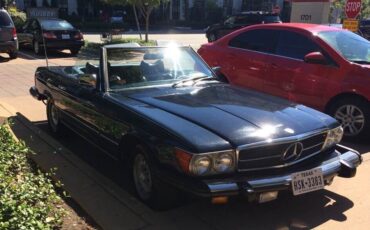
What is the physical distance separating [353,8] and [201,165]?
873 cm

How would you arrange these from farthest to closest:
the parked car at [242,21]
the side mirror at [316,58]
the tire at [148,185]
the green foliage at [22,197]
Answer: the parked car at [242,21] → the side mirror at [316,58] → the tire at [148,185] → the green foliage at [22,197]

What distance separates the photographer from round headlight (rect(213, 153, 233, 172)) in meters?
3.49

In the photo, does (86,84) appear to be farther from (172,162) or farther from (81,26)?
(81,26)

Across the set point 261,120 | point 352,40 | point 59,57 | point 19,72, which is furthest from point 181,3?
point 261,120

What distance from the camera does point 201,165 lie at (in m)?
3.46

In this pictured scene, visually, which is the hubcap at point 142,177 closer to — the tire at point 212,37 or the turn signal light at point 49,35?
the turn signal light at point 49,35

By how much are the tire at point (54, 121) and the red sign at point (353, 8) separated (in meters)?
7.57

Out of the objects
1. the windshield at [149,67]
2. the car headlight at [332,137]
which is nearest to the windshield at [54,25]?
the windshield at [149,67]

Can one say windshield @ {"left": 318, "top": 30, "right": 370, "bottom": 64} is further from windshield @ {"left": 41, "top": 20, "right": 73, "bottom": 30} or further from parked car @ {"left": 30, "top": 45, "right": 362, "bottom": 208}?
windshield @ {"left": 41, "top": 20, "right": 73, "bottom": 30}

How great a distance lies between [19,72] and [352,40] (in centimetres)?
907

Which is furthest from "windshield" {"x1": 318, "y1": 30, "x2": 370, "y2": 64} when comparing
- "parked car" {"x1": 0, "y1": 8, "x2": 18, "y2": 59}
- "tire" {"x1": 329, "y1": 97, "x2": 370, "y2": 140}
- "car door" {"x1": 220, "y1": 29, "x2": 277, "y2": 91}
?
"parked car" {"x1": 0, "y1": 8, "x2": 18, "y2": 59}

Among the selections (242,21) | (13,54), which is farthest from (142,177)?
(242,21)

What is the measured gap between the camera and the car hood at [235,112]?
12.2 feet

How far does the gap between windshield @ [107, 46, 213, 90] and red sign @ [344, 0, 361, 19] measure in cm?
678
